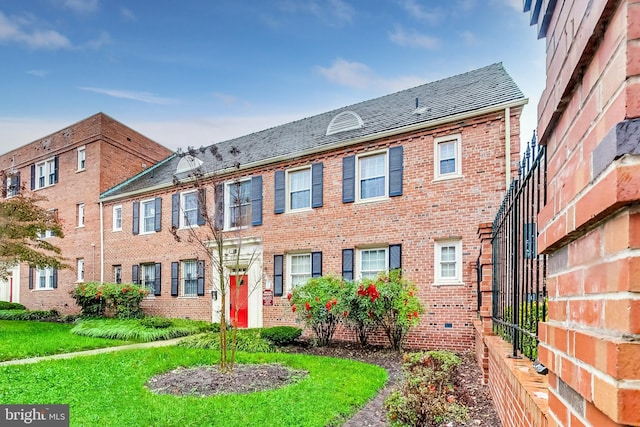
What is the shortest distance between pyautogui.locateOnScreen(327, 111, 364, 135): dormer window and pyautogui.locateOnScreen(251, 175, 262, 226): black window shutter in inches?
120

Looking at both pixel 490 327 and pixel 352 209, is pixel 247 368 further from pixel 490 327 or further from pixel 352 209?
pixel 352 209

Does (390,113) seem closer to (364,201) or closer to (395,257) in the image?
(364,201)

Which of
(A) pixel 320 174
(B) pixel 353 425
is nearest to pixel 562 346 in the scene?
(B) pixel 353 425

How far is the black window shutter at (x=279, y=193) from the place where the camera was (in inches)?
536

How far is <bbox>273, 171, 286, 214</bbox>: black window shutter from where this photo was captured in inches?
536

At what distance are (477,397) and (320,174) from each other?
8637mm

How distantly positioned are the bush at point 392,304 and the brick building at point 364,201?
3.06 feet

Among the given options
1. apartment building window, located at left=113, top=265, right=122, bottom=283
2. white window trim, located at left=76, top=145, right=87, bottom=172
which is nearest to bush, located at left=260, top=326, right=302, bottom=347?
apartment building window, located at left=113, top=265, right=122, bottom=283

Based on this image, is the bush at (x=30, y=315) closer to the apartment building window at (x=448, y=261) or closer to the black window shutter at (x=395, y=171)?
the black window shutter at (x=395, y=171)

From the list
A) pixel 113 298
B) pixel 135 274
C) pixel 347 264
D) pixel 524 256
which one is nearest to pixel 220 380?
pixel 524 256

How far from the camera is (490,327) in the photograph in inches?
219

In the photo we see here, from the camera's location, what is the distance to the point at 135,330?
13.1 metres

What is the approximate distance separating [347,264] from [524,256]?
9166mm

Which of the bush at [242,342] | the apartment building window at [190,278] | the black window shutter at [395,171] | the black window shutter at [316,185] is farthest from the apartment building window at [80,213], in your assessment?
the black window shutter at [395,171]
